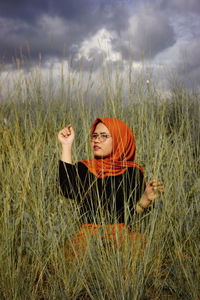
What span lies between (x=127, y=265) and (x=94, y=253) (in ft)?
0.54

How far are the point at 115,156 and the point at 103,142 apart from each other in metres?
0.11

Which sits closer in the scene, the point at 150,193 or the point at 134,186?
the point at 150,193

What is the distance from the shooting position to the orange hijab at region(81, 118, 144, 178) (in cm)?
212

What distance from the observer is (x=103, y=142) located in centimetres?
213

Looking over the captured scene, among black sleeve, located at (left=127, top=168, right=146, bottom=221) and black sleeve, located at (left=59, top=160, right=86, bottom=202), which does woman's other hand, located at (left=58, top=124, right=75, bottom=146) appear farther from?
black sleeve, located at (left=127, top=168, right=146, bottom=221)

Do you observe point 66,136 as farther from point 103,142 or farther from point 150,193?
point 150,193

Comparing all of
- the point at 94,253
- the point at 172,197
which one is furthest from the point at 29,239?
the point at 172,197

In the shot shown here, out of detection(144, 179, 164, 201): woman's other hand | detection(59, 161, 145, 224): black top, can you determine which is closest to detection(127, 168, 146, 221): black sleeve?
detection(59, 161, 145, 224): black top

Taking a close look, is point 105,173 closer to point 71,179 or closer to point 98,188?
point 98,188

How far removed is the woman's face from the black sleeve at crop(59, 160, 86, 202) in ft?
0.44

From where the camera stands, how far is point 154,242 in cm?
194

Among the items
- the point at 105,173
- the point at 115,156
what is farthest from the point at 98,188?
the point at 115,156

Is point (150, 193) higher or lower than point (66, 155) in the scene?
lower

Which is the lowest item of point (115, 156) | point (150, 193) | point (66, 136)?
point (150, 193)
